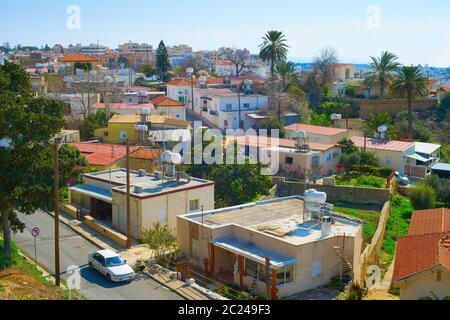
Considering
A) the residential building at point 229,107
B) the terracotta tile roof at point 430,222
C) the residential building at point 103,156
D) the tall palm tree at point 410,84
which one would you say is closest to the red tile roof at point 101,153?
the residential building at point 103,156

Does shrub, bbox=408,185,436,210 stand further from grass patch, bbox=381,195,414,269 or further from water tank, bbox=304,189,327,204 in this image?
water tank, bbox=304,189,327,204

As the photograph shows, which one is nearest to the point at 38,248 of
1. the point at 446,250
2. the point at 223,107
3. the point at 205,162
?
the point at 205,162

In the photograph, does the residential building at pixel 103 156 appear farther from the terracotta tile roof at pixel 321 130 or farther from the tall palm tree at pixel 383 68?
the tall palm tree at pixel 383 68

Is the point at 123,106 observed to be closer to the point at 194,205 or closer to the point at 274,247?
the point at 194,205

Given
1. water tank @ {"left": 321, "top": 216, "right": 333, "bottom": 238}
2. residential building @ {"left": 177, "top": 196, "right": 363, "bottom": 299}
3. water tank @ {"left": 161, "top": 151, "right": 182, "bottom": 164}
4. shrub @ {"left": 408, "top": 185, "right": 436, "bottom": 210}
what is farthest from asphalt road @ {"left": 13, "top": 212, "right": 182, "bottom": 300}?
shrub @ {"left": 408, "top": 185, "right": 436, "bottom": 210}

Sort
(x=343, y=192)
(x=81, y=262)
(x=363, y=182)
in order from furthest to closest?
(x=363, y=182) < (x=343, y=192) < (x=81, y=262)

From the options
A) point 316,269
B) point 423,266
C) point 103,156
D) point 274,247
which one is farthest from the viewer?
point 103,156

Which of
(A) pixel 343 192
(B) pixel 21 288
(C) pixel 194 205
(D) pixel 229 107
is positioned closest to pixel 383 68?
(D) pixel 229 107
